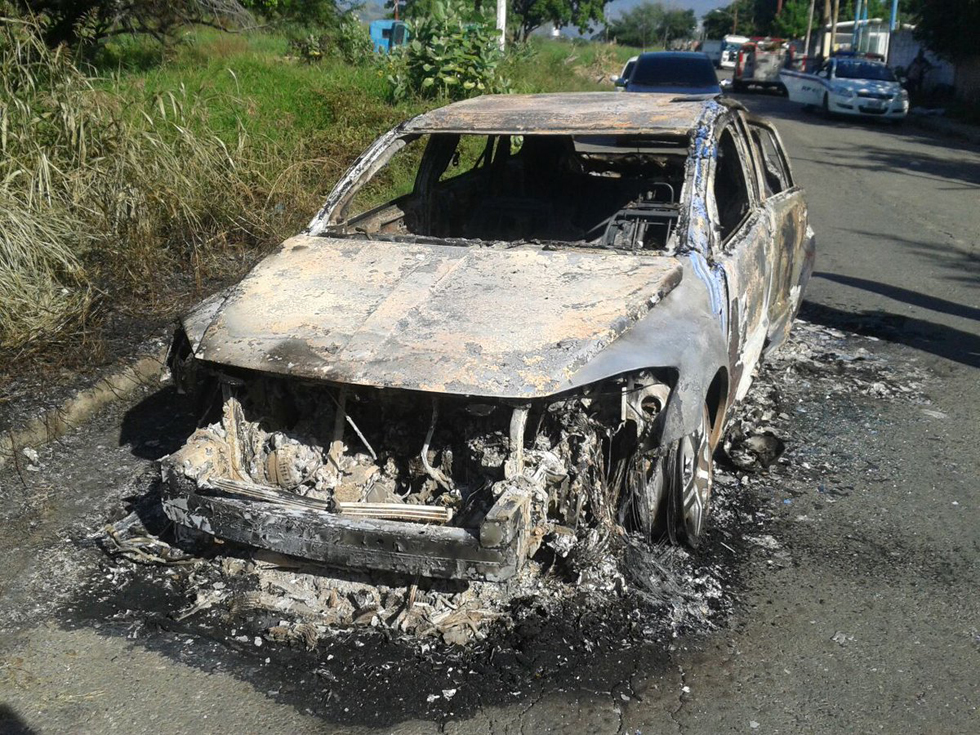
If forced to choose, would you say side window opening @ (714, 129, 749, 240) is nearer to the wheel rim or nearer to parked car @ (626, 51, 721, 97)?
the wheel rim

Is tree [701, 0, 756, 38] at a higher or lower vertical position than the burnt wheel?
higher

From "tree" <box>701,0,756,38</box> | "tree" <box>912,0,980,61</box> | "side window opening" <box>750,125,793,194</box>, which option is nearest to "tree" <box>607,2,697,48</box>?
"tree" <box>701,0,756,38</box>

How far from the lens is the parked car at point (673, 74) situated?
14953 millimetres

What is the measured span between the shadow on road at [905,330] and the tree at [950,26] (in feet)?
66.2

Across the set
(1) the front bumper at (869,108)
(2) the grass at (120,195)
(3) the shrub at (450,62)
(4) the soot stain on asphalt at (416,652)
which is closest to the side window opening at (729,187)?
(4) the soot stain on asphalt at (416,652)

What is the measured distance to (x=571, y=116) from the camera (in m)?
4.62

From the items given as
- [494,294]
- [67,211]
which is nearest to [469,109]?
[494,294]

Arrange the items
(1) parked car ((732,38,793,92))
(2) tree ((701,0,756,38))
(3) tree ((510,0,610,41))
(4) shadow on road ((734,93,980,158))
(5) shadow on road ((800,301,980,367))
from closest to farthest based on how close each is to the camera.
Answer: (5) shadow on road ((800,301,980,367)), (4) shadow on road ((734,93,980,158)), (1) parked car ((732,38,793,92)), (3) tree ((510,0,610,41)), (2) tree ((701,0,756,38))

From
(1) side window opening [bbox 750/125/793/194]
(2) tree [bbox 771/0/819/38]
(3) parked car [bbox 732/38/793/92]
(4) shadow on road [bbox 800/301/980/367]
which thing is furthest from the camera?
(2) tree [bbox 771/0/819/38]

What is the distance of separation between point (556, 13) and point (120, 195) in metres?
41.7

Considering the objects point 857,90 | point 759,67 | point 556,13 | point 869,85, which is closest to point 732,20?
point 556,13

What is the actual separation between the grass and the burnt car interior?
6.84 feet

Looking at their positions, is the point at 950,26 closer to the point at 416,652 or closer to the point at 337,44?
the point at 337,44

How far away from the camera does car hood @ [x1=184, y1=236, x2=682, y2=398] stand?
125 inches
